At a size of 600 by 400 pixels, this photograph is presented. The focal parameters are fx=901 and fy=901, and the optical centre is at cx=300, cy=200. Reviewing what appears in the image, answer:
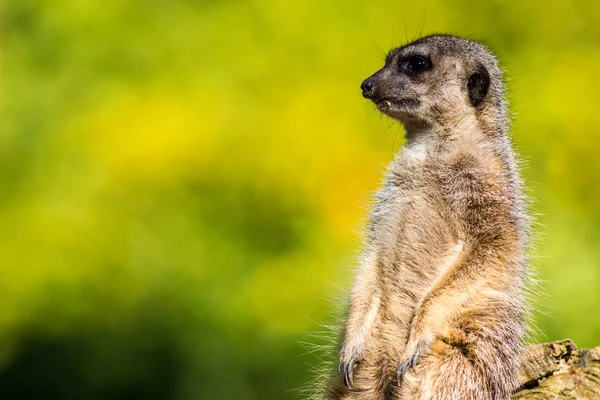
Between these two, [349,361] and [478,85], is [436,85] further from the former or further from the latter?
[349,361]

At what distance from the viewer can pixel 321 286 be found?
4758 mm

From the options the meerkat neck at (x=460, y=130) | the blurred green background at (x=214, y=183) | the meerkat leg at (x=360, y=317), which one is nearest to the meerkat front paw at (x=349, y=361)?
the meerkat leg at (x=360, y=317)

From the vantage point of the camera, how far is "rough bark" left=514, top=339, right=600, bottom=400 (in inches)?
120

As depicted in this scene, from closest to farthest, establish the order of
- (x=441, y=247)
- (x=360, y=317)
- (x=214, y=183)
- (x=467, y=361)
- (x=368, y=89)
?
(x=467, y=361) < (x=441, y=247) < (x=360, y=317) < (x=368, y=89) < (x=214, y=183)

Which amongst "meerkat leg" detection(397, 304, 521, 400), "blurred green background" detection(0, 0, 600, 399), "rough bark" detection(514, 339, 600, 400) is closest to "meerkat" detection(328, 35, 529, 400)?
"meerkat leg" detection(397, 304, 521, 400)

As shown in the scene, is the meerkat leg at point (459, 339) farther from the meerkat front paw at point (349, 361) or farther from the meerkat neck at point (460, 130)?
the meerkat neck at point (460, 130)

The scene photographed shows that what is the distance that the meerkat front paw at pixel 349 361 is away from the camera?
302 centimetres

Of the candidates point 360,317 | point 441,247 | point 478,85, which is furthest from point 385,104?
point 360,317

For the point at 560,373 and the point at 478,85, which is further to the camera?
the point at 478,85

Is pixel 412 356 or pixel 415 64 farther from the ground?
pixel 415 64

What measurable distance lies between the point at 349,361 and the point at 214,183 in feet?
7.97

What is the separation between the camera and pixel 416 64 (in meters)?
3.32

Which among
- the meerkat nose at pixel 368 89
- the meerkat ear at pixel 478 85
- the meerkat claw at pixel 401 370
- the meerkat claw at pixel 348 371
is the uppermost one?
the meerkat ear at pixel 478 85

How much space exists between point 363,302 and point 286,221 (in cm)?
200
